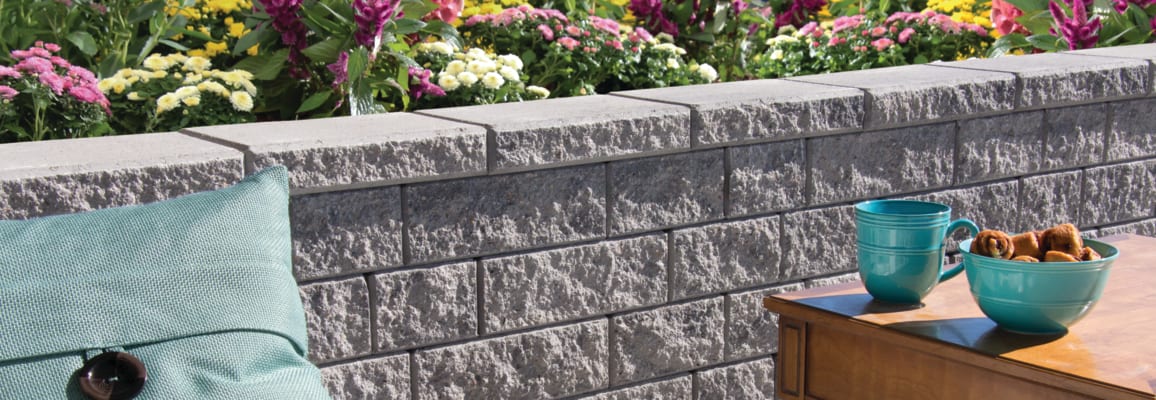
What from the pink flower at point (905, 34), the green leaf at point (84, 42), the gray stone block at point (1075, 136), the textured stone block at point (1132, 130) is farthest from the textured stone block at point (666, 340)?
the pink flower at point (905, 34)

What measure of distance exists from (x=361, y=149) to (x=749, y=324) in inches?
45.1

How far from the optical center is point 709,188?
2900 millimetres

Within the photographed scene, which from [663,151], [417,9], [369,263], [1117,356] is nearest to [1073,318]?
[1117,356]

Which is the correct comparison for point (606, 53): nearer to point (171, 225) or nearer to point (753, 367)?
point (753, 367)

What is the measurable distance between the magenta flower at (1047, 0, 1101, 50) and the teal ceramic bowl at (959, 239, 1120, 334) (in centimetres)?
260

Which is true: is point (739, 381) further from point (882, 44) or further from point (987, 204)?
point (882, 44)

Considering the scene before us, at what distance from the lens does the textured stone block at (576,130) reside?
257 centimetres

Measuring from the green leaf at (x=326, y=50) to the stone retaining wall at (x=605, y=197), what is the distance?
1.89ft

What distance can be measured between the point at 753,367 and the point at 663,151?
65 centimetres

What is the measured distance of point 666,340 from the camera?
2.93m

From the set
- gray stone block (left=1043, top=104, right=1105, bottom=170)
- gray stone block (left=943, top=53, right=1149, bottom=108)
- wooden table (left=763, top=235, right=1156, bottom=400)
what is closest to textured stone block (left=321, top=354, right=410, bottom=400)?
wooden table (left=763, top=235, right=1156, bottom=400)

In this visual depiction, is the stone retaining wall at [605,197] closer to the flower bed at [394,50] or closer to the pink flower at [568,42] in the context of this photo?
the flower bed at [394,50]

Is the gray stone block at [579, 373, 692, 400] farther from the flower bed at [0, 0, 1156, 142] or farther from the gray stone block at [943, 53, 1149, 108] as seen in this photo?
the gray stone block at [943, 53, 1149, 108]

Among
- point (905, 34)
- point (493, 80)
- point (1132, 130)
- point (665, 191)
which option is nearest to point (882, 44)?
point (905, 34)
